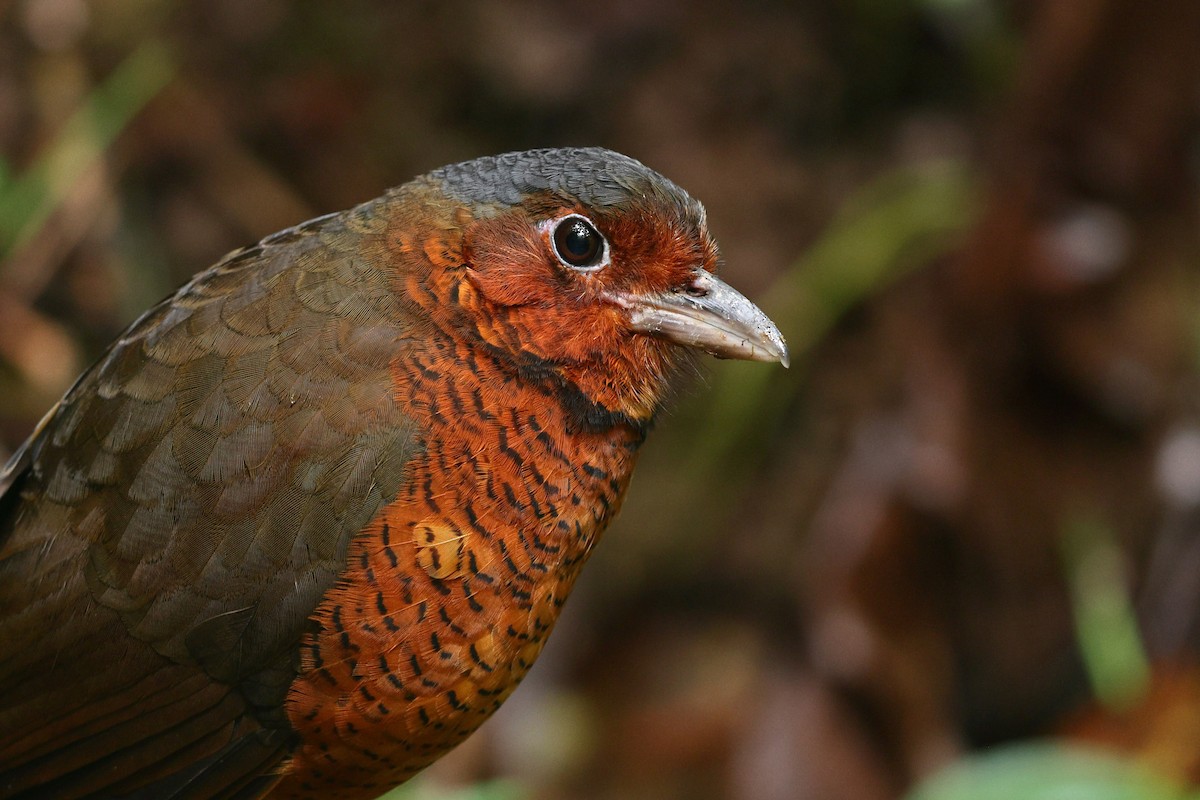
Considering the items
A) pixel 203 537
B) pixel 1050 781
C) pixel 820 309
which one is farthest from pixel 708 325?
pixel 820 309

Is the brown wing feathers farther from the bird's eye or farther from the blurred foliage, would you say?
the blurred foliage

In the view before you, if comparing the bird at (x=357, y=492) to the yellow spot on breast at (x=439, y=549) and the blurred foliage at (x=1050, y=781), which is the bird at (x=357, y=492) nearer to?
the yellow spot on breast at (x=439, y=549)

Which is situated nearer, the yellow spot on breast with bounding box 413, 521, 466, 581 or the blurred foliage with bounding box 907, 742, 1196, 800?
the yellow spot on breast with bounding box 413, 521, 466, 581

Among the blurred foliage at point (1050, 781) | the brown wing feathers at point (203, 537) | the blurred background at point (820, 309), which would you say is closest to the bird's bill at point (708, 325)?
the brown wing feathers at point (203, 537)

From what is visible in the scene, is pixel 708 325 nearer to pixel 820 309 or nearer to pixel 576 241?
pixel 576 241

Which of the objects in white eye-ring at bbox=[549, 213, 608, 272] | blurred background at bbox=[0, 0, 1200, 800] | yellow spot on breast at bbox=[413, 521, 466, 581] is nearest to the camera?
yellow spot on breast at bbox=[413, 521, 466, 581]

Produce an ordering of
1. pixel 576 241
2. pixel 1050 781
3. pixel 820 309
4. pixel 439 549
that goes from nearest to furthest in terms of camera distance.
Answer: pixel 439 549
pixel 576 241
pixel 1050 781
pixel 820 309

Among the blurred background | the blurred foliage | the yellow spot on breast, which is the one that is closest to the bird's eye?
the yellow spot on breast

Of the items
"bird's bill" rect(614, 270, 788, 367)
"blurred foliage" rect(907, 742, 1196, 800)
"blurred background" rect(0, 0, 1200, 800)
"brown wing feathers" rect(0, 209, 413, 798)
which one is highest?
"blurred background" rect(0, 0, 1200, 800)

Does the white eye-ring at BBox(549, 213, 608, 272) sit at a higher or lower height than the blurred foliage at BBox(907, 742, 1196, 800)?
higher
